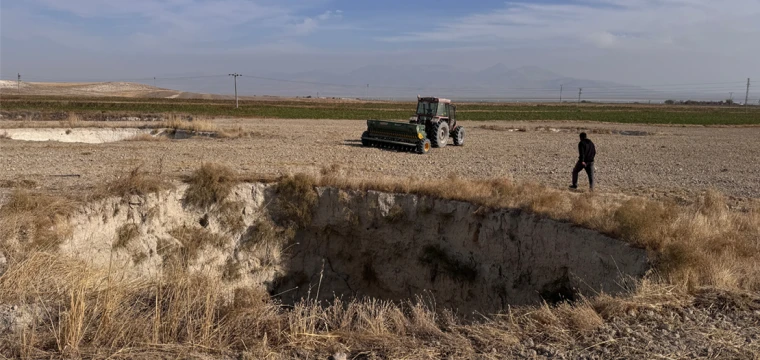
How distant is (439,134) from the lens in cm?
2448

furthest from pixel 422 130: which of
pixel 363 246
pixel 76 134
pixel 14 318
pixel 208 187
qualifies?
pixel 76 134

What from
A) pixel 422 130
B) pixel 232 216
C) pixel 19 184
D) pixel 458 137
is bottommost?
pixel 232 216

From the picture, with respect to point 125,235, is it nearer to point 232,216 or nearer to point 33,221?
point 33,221

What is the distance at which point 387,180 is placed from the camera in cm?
1353

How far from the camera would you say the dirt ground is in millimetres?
15227

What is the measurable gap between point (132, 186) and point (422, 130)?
12.9m

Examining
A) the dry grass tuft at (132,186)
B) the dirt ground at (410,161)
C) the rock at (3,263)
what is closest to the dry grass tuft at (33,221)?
the rock at (3,263)

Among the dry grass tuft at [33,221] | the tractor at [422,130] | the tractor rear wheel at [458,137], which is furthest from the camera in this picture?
the tractor rear wheel at [458,137]

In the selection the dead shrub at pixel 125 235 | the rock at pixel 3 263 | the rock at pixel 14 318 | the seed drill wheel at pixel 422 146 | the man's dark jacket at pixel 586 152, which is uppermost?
the man's dark jacket at pixel 586 152

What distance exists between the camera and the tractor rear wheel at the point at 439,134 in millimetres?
24344

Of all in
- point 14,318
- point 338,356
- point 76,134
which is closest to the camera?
point 338,356

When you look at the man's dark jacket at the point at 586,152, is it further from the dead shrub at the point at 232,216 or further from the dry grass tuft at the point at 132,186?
the dry grass tuft at the point at 132,186

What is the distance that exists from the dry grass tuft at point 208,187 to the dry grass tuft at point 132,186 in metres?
0.59

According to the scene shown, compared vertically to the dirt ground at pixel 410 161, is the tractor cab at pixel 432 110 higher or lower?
higher
